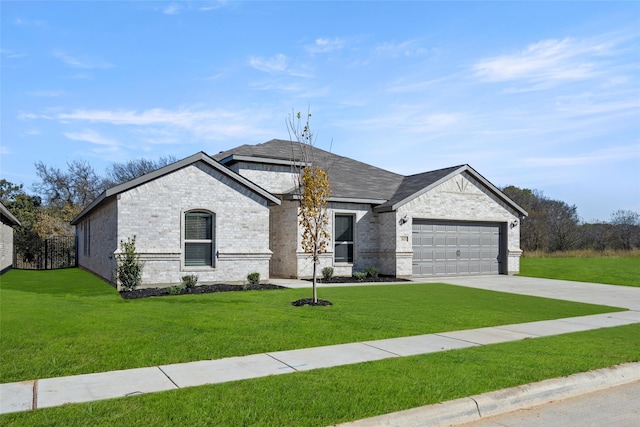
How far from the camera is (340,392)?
5.83 metres

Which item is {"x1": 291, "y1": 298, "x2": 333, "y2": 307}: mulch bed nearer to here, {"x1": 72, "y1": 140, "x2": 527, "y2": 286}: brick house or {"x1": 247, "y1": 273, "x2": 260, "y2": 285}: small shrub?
{"x1": 247, "y1": 273, "x2": 260, "y2": 285}: small shrub

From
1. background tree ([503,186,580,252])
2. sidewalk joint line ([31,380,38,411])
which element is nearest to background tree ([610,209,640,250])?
background tree ([503,186,580,252])

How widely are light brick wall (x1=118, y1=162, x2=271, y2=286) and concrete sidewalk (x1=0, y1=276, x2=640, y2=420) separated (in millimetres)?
10214

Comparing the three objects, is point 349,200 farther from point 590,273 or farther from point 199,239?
point 590,273

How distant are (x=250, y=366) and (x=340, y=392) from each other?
5.70 feet

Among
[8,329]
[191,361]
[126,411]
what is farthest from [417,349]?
[8,329]

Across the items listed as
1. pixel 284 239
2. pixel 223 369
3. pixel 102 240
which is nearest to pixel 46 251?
pixel 102 240

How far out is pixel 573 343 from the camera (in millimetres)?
8828

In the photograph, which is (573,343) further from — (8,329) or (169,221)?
(169,221)

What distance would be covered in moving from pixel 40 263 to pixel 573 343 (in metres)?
35.9

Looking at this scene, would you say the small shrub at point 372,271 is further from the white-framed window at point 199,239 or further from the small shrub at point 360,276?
the white-framed window at point 199,239

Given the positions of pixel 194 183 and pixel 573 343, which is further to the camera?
pixel 194 183

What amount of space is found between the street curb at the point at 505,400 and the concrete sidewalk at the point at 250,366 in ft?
6.66

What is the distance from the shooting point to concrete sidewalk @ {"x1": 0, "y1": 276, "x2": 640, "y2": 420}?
5.82 meters
